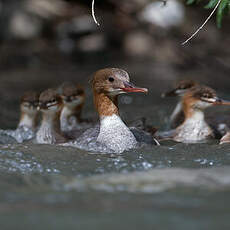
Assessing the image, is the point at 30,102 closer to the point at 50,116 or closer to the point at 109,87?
the point at 50,116

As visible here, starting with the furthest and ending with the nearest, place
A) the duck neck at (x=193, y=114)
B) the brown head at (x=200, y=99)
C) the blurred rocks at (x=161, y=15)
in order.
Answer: the blurred rocks at (x=161, y=15), the duck neck at (x=193, y=114), the brown head at (x=200, y=99)

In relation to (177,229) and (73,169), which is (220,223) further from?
(73,169)

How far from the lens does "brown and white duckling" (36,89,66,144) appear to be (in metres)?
9.66

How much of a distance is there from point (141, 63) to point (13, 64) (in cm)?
293

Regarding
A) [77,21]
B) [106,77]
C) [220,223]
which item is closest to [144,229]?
[220,223]

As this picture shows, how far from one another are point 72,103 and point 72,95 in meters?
0.13

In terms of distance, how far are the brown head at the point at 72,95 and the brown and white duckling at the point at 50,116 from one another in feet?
3.11

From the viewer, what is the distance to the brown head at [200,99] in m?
10.1

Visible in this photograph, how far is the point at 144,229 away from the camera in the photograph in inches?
207

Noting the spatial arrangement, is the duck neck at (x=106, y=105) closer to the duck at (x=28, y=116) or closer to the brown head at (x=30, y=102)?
the duck at (x=28, y=116)

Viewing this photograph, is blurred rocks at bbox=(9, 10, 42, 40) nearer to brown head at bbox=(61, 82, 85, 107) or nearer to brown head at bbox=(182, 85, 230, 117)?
brown head at bbox=(61, 82, 85, 107)

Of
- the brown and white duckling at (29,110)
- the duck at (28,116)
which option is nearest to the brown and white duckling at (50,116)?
the duck at (28,116)

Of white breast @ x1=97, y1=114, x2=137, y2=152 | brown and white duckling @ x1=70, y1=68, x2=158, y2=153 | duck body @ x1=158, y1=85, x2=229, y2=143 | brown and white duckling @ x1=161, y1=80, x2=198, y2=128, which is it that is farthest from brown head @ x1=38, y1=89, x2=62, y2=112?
brown and white duckling @ x1=161, y1=80, x2=198, y2=128

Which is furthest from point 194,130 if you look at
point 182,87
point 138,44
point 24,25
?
point 24,25
